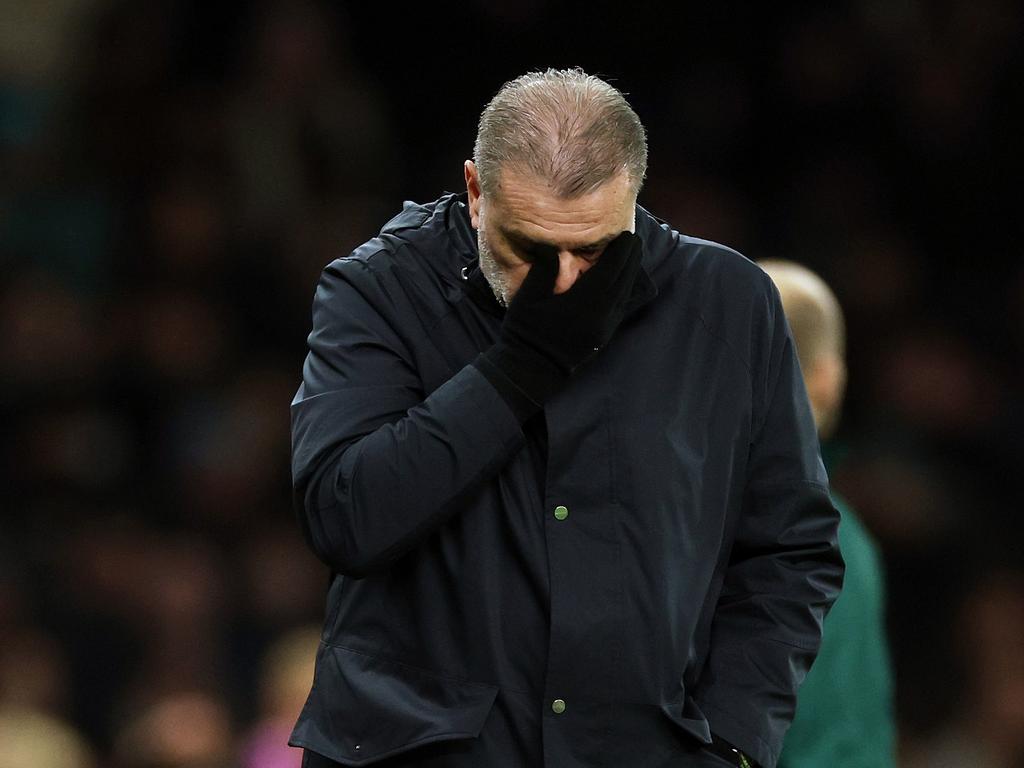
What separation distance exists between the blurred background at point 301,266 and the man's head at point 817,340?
2.53 metres

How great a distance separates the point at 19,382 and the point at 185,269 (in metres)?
0.69

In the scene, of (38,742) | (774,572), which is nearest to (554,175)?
(774,572)

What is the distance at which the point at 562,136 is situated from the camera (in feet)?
6.90

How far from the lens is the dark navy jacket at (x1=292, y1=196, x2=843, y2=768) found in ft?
6.73

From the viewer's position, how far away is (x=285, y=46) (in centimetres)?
653

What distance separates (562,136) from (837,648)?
100 centimetres

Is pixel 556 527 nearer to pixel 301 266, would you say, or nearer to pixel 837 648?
pixel 837 648

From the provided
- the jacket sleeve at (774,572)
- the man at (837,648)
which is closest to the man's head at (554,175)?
the jacket sleeve at (774,572)

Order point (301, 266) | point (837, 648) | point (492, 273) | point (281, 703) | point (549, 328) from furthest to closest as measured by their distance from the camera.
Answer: point (301, 266) < point (281, 703) < point (837, 648) < point (492, 273) < point (549, 328)

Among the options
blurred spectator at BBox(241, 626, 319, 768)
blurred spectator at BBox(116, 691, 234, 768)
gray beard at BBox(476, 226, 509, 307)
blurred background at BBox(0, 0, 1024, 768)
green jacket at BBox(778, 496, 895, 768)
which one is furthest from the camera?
blurred background at BBox(0, 0, 1024, 768)

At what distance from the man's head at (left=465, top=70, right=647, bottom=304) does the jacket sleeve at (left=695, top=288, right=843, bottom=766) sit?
29 cm

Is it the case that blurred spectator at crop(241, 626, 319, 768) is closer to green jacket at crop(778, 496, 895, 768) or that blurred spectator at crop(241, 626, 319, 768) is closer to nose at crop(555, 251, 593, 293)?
green jacket at crop(778, 496, 895, 768)

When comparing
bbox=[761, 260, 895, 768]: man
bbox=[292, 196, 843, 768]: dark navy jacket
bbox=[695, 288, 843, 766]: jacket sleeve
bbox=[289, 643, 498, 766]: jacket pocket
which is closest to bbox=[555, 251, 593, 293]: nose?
bbox=[292, 196, 843, 768]: dark navy jacket

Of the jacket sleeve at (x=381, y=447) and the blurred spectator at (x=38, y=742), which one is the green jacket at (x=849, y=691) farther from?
the blurred spectator at (x=38, y=742)
